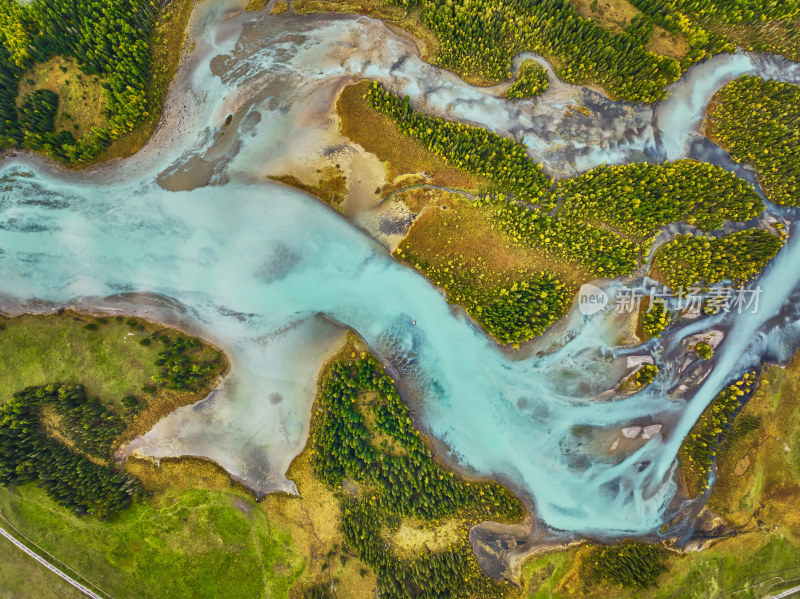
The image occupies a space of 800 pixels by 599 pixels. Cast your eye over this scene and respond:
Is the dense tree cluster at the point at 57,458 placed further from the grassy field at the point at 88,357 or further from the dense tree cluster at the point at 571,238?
the dense tree cluster at the point at 571,238

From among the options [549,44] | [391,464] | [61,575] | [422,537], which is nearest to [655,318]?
[549,44]

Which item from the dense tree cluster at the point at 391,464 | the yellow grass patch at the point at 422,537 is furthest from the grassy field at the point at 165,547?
the dense tree cluster at the point at 391,464

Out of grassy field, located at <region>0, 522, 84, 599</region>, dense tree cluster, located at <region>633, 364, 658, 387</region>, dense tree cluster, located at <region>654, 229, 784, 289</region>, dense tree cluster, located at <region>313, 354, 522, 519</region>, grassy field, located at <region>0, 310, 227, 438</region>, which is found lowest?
grassy field, located at <region>0, 522, 84, 599</region>

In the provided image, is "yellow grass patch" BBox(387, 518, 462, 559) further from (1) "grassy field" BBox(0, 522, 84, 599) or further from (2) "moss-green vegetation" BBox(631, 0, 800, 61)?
(2) "moss-green vegetation" BBox(631, 0, 800, 61)

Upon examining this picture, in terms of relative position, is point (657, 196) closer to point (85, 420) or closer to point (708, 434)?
point (708, 434)

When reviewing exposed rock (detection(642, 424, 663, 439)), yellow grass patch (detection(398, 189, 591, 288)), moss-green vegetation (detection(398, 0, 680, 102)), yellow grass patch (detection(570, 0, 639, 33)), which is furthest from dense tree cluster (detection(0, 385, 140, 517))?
yellow grass patch (detection(570, 0, 639, 33))

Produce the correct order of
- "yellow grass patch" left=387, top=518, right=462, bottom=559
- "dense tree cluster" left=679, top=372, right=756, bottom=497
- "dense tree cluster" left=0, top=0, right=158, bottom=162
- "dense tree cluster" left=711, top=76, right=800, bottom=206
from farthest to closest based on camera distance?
"yellow grass patch" left=387, top=518, right=462, bottom=559 → "dense tree cluster" left=679, top=372, right=756, bottom=497 → "dense tree cluster" left=711, top=76, right=800, bottom=206 → "dense tree cluster" left=0, top=0, right=158, bottom=162
